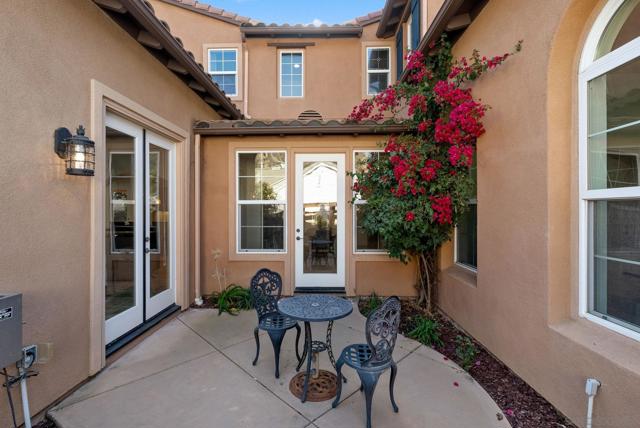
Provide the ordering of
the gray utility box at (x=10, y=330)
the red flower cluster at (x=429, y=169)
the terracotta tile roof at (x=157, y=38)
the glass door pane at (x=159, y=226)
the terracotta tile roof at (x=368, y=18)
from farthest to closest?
the terracotta tile roof at (x=368, y=18)
the glass door pane at (x=159, y=226)
the red flower cluster at (x=429, y=169)
the terracotta tile roof at (x=157, y=38)
the gray utility box at (x=10, y=330)

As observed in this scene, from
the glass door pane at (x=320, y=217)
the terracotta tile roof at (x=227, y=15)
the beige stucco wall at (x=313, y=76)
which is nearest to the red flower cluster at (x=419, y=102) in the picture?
the glass door pane at (x=320, y=217)

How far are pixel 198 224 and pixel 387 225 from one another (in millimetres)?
3291

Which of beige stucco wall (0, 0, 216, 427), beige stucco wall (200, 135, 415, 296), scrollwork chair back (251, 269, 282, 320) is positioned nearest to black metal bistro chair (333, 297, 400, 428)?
scrollwork chair back (251, 269, 282, 320)

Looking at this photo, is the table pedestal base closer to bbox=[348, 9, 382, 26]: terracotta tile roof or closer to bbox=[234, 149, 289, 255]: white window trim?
bbox=[234, 149, 289, 255]: white window trim

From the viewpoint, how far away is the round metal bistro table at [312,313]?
263 cm

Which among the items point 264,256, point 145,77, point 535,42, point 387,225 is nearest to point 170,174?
point 145,77

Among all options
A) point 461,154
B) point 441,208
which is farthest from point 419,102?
point 441,208

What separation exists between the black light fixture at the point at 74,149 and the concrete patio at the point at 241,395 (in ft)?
6.71

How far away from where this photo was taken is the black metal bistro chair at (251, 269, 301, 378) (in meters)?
2.95

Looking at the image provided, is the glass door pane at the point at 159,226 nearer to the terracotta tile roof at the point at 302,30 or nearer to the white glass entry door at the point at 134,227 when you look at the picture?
the white glass entry door at the point at 134,227

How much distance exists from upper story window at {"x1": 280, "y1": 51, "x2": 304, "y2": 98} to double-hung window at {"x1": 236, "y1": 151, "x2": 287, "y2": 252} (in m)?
4.17

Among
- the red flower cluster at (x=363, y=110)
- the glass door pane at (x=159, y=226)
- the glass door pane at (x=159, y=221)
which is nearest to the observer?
the glass door pane at (x=159, y=226)

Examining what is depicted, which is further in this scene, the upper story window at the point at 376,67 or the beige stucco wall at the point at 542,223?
the upper story window at the point at 376,67

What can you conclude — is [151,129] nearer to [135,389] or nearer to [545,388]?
[135,389]
